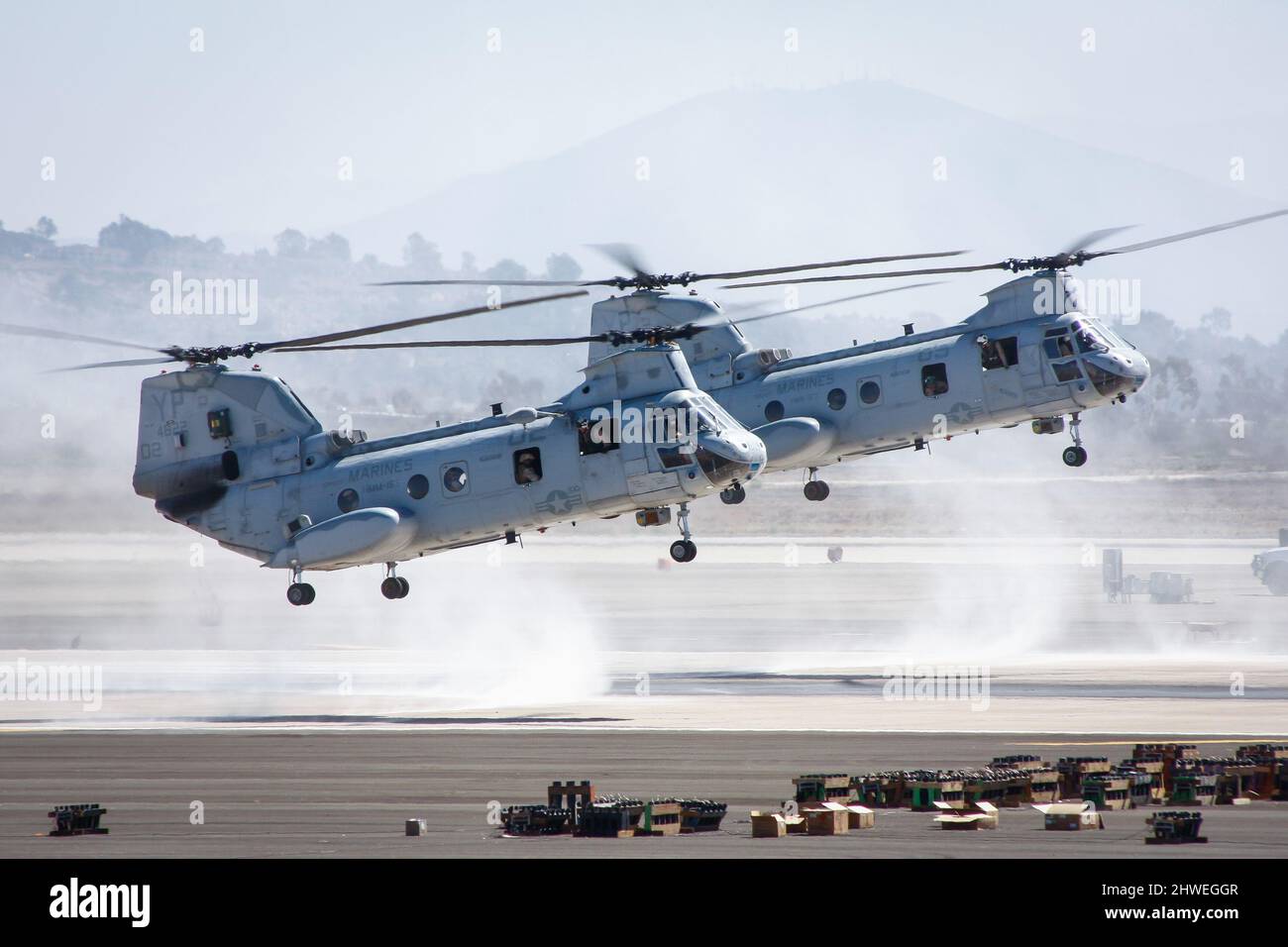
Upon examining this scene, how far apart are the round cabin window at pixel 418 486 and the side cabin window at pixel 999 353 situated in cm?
1222

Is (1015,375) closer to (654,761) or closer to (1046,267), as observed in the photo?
(1046,267)

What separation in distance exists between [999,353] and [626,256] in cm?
832

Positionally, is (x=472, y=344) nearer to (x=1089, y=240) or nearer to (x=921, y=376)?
(x=921, y=376)

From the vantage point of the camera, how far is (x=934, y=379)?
Answer: 1559 inches

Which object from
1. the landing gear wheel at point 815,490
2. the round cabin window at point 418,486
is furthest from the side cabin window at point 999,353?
the round cabin window at point 418,486

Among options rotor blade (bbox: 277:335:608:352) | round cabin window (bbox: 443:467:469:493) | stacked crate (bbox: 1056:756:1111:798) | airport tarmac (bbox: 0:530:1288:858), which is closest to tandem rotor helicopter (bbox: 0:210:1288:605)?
round cabin window (bbox: 443:467:469:493)

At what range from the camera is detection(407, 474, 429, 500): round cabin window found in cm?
3688

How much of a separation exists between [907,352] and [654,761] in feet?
51.3

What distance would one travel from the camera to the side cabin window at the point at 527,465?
117 feet

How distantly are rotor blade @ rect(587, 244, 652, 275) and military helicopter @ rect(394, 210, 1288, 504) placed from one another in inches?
2.4

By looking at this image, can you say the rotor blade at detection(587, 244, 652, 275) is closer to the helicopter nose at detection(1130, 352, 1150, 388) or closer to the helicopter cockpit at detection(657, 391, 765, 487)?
the helicopter cockpit at detection(657, 391, 765, 487)

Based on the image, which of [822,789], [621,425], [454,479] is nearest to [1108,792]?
[822,789]
